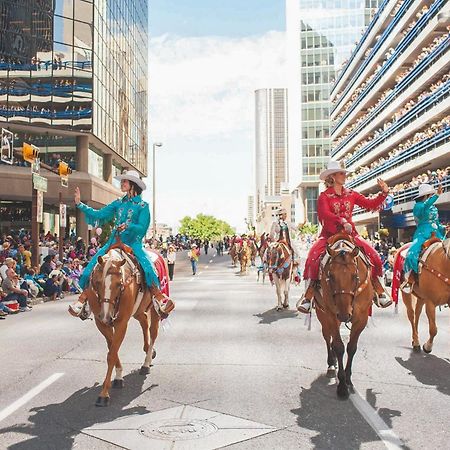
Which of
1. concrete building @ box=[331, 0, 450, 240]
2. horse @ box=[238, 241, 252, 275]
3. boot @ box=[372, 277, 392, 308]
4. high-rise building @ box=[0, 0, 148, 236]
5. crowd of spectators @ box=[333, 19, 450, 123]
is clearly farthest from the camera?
crowd of spectators @ box=[333, 19, 450, 123]

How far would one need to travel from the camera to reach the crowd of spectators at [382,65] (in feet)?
157

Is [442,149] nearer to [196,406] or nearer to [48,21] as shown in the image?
[48,21]

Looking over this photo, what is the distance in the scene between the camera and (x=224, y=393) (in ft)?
23.0

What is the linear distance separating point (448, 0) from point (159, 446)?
46056 mm

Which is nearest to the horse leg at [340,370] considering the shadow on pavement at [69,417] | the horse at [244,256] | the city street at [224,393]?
the city street at [224,393]

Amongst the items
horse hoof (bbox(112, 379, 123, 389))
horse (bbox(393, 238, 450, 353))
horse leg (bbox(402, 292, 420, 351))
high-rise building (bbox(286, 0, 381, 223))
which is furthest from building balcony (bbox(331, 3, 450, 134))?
horse hoof (bbox(112, 379, 123, 389))

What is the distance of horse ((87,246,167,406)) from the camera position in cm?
673

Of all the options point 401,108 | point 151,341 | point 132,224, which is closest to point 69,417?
point 151,341

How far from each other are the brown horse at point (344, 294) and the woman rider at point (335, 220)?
0.32 m

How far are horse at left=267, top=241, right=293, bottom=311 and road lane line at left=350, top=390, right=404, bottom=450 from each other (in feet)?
28.5

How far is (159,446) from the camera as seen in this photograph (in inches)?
203

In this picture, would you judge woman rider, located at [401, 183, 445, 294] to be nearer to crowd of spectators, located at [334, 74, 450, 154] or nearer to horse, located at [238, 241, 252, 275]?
horse, located at [238, 241, 252, 275]

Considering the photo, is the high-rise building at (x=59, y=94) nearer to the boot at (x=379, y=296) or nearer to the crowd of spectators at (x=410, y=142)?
the crowd of spectators at (x=410, y=142)

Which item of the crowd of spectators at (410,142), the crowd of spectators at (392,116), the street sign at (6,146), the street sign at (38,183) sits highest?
the crowd of spectators at (392,116)
